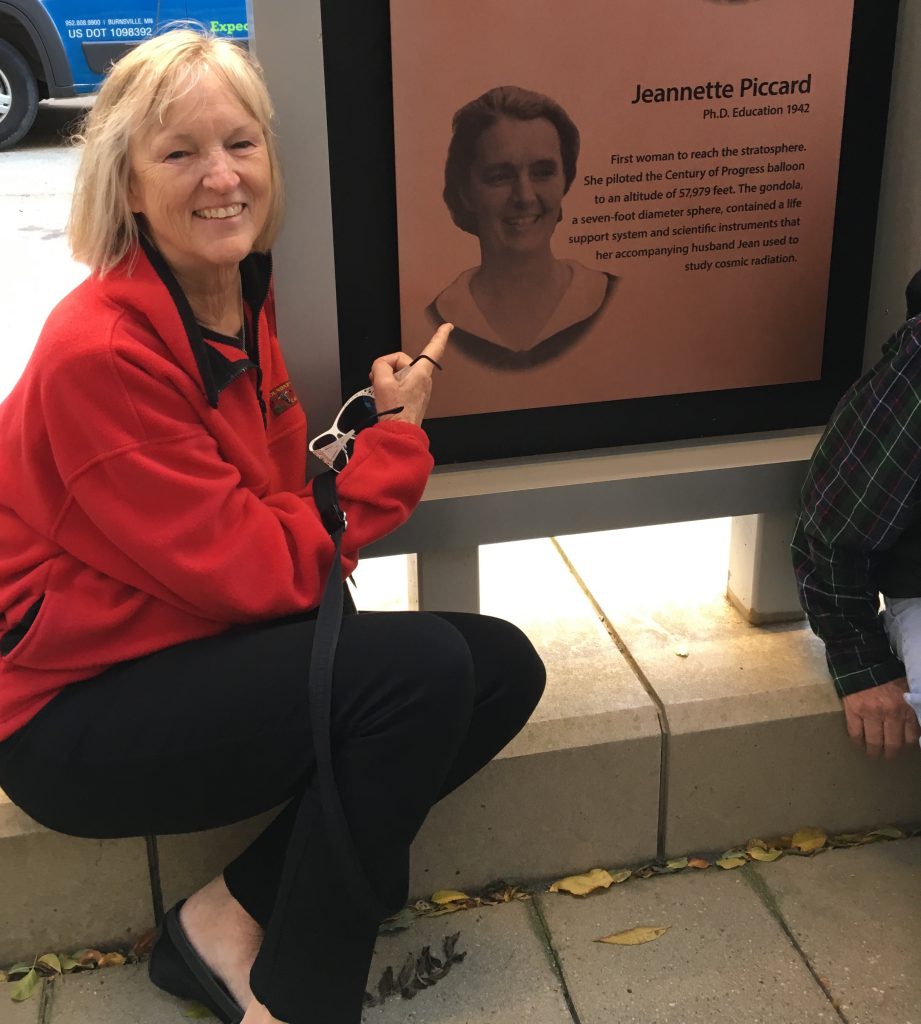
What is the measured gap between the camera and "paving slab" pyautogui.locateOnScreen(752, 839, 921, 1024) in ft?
6.38

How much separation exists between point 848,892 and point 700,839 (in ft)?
0.92

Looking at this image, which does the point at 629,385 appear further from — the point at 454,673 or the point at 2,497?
the point at 2,497

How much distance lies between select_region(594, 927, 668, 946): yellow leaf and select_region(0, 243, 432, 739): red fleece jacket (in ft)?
2.75

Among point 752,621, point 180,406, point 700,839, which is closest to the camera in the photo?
point 180,406

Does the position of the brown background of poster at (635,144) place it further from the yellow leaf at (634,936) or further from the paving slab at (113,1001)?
→ the paving slab at (113,1001)

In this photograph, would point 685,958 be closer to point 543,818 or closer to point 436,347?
point 543,818

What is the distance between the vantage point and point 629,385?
2.38 m

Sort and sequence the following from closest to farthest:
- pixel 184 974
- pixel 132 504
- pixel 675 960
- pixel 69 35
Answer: pixel 132 504, pixel 184 974, pixel 675 960, pixel 69 35

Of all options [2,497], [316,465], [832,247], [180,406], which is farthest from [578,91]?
[2,497]

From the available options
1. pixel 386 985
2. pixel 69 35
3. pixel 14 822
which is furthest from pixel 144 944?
pixel 69 35

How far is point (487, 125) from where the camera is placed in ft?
6.94

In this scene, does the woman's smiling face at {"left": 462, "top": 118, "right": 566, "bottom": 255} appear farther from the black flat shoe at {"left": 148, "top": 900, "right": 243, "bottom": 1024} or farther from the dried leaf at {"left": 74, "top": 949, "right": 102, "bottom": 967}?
the dried leaf at {"left": 74, "top": 949, "right": 102, "bottom": 967}

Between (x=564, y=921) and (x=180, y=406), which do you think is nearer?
(x=180, y=406)

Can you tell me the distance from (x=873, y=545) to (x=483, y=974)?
0.98 m
